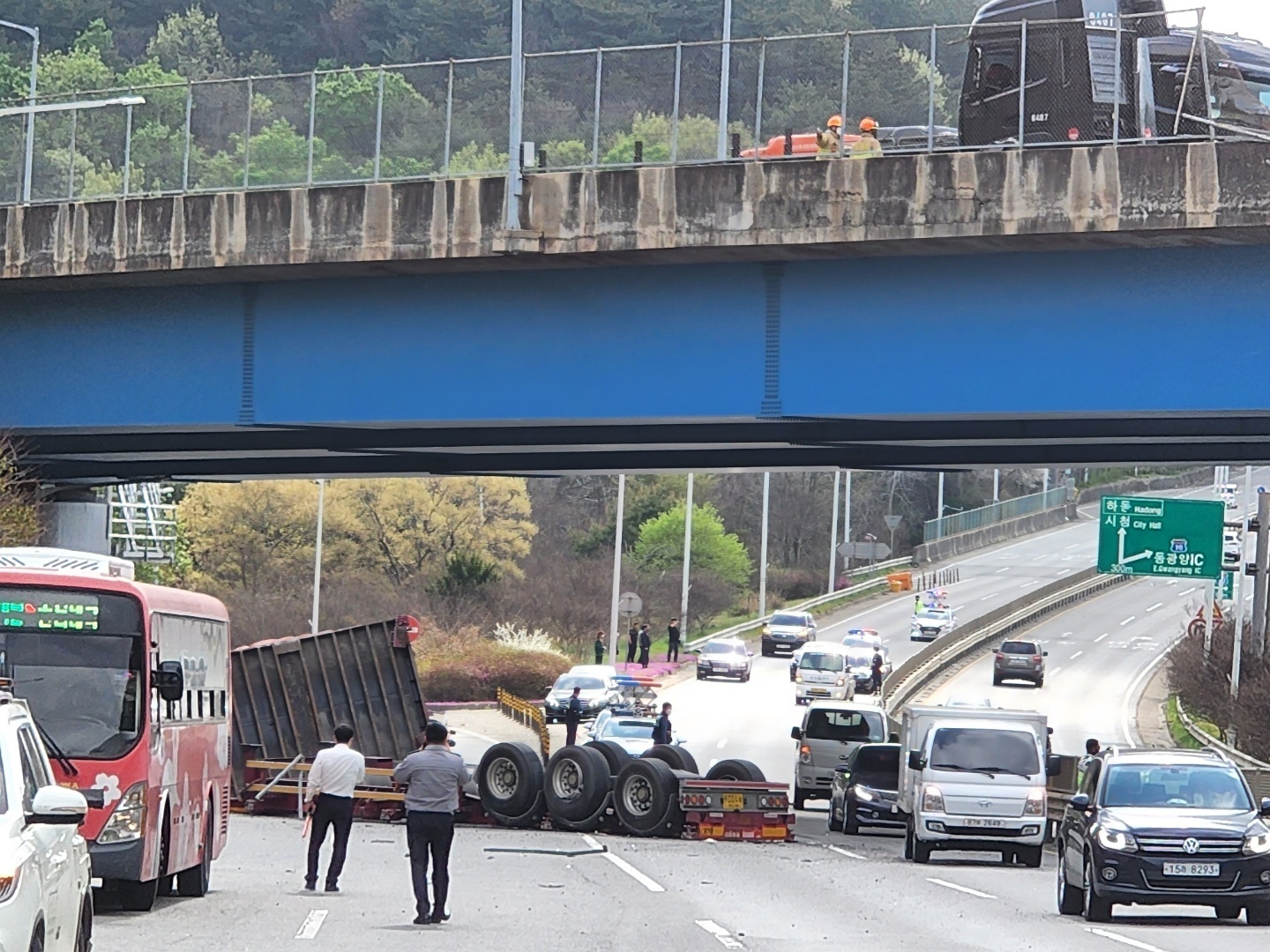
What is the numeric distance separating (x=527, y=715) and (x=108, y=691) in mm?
40432

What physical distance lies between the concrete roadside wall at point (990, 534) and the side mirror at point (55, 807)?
114076 millimetres

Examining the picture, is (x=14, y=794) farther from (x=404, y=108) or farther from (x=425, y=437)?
(x=425, y=437)

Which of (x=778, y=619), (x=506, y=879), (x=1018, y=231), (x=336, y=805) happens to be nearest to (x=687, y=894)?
(x=506, y=879)

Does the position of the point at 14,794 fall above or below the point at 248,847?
above

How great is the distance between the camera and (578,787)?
29750 millimetres

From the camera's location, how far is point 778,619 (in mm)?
87375

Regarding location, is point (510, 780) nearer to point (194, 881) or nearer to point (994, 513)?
point (194, 881)

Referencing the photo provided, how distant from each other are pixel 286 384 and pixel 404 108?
3.80 m

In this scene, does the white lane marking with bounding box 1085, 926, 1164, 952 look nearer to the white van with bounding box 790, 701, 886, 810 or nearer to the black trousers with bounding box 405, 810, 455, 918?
the black trousers with bounding box 405, 810, 455, 918

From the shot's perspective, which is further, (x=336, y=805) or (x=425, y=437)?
(x=425, y=437)

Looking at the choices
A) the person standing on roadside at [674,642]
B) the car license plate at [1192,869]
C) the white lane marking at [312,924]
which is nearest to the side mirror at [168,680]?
the white lane marking at [312,924]

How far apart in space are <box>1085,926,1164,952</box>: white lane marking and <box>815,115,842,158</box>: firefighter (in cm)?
925

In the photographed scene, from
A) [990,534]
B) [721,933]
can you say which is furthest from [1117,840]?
[990,534]

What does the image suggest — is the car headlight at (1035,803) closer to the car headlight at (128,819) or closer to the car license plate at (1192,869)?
the car license plate at (1192,869)
